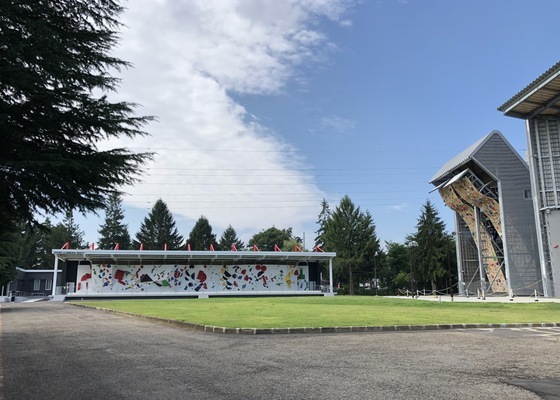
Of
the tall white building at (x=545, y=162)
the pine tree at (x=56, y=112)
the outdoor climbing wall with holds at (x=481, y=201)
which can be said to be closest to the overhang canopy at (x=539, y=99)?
the tall white building at (x=545, y=162)

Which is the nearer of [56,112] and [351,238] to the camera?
[56,112]

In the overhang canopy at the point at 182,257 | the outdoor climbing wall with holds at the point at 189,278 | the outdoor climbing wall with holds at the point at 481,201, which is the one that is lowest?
the outdoor climbing wall with holds at the point at 189,278

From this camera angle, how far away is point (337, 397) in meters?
4.99

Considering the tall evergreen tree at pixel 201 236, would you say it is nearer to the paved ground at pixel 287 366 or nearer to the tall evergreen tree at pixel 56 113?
the paved ground at pixel 287 366

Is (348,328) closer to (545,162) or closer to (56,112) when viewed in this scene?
(56,112)

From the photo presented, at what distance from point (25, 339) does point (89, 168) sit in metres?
7.65

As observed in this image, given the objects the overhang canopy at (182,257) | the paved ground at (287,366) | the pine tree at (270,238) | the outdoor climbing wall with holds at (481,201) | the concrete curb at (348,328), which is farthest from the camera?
the pine tree at (270,238)

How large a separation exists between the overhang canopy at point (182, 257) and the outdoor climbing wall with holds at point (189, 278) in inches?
24.1

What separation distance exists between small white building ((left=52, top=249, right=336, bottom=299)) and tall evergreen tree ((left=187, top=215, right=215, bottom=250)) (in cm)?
3588

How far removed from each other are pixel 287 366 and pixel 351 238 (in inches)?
2371

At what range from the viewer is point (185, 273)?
161 feet

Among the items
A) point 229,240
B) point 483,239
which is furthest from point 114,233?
point 483,239

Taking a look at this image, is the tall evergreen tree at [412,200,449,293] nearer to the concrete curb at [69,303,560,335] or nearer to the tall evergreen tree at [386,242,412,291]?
the tall evergreen tree at [386,242,412,291]

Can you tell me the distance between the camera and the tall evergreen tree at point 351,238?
2512 inches
